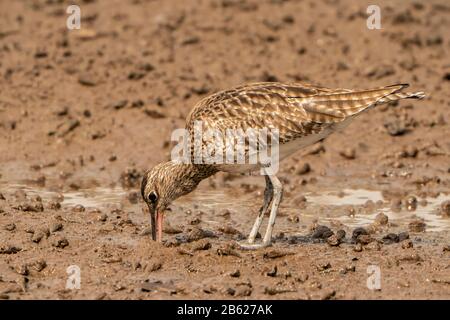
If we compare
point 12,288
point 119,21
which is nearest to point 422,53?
point 119,21

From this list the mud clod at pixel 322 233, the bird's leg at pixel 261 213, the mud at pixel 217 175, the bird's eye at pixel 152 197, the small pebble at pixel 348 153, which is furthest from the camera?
the small pebble at pixel 348 153

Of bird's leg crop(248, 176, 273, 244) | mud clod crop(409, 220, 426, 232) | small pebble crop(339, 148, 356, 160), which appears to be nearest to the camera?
bird's leg crop(248, 176, 273, 244)

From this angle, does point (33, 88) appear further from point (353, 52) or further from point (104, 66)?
point (353, 52)

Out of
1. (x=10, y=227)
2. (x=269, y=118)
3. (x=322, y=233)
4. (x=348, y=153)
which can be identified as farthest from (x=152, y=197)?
(x=348, y=153)

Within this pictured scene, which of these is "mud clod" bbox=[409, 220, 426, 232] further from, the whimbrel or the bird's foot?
the bird's foot

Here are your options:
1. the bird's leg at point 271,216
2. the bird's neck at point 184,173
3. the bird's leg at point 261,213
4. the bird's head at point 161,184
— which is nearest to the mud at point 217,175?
the bird's leg at point 271,216

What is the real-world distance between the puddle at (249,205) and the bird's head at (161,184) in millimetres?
941

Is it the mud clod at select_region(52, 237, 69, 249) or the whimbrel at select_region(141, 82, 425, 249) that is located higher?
the whimbrel at select_region(141, 82, 425, 249)

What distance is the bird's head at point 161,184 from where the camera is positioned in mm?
10227

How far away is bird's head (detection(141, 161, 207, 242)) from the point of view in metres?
10.2

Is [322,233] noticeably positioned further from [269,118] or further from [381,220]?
[269,118]

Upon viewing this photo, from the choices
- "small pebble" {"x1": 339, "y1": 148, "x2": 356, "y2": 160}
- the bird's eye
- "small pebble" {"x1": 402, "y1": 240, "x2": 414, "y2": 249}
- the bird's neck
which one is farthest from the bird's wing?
"small pebble" {"x1": 339, "y1": 148, "x2": 356, "y2": 160}

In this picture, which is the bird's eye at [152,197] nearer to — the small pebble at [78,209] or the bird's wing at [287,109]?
the bird's wing at [287,109]

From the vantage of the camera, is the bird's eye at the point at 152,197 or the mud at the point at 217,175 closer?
the mud at the point at 217,175
